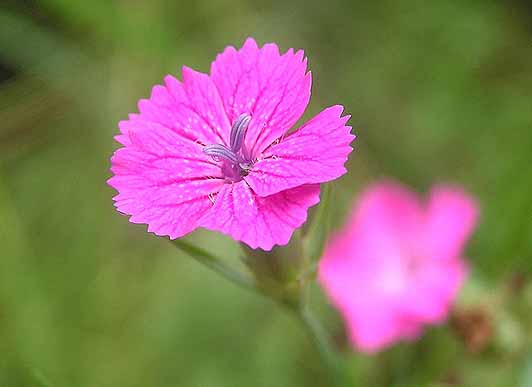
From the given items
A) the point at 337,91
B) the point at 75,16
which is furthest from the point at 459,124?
the point at 75,16

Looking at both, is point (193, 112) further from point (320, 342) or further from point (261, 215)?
point (320, 342)

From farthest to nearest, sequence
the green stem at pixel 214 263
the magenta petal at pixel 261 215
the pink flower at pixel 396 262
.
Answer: the pink flower at pixel 396 262 < the green stem at pixel 214 263 < the magenta petal at pixel 261 215

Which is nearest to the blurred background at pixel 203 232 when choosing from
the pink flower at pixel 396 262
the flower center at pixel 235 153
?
the pink flower at pixel 396 262

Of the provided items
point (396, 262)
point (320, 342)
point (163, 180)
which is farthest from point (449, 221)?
point (163, 180)

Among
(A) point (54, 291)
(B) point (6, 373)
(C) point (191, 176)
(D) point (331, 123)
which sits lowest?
(B) point (6, 373)

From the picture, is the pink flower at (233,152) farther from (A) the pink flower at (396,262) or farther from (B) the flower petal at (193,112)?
(A) the pink flower at (396,262)

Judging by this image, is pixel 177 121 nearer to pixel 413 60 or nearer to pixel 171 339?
pixel 171 339

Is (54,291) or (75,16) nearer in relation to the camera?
(54,291)

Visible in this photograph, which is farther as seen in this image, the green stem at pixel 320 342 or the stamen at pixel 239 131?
the green stem at pixel 320 342
